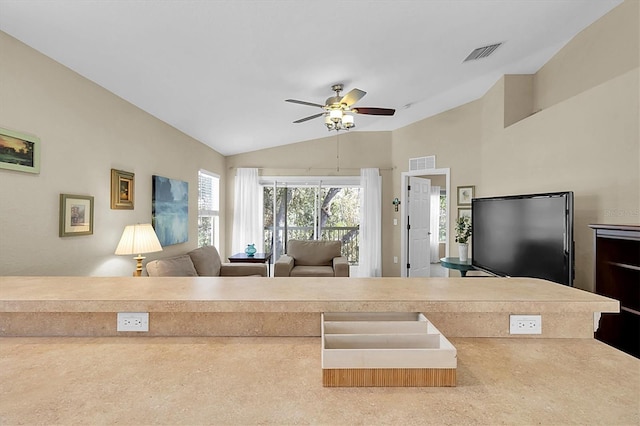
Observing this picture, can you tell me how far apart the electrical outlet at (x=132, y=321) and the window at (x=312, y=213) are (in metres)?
5.27

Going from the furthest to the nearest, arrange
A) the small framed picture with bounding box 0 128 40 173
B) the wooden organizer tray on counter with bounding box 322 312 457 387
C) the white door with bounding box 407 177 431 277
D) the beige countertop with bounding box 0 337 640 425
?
the white door with bounding box 407 177 431 277 → the small framed picture with bounding box 0 128 40 173 → the wooden organizer tray on counter with bounding box 322 312 457 387 → the beige countertop with bounding box 0 337 640 425

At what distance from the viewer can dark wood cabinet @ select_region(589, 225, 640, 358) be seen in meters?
2.32

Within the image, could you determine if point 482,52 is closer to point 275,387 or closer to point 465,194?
point 465,194

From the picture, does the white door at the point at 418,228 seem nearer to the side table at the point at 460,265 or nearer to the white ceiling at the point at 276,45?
the side table at the point at 460,265

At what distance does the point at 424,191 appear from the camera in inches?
252

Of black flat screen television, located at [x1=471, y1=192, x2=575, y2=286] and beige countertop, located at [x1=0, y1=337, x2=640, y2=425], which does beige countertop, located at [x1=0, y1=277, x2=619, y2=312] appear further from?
black flat screen television, located at [x1=471, y1=192, x2=575, y2=286]

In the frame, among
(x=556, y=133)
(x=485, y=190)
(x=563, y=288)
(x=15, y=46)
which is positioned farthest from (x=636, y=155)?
(x=15, y=46)

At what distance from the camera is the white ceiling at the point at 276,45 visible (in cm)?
198

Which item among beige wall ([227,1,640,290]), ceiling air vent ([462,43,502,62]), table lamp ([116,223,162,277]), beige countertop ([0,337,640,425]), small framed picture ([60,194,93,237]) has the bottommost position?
beige countertop ([0,337,640,425])

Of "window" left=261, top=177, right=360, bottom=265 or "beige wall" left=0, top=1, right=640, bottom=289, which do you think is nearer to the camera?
"beige wall" left=0, top=1, right=640, bottom=289

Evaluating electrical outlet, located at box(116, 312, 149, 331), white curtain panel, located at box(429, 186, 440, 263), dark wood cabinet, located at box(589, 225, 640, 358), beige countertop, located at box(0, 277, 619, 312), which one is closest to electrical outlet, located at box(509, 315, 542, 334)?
beige countertop, located at box(0, 277, 619, 312)

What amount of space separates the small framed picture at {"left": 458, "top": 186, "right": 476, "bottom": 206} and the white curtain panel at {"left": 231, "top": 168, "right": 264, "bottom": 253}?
3491 millimetres

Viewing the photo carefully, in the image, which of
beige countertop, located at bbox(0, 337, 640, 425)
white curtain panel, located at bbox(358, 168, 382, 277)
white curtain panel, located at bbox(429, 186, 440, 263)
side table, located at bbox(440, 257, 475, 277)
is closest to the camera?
beige countertop, located at bbox(0, 337, 640, 425)

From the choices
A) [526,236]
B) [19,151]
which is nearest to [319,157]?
[526,236]
